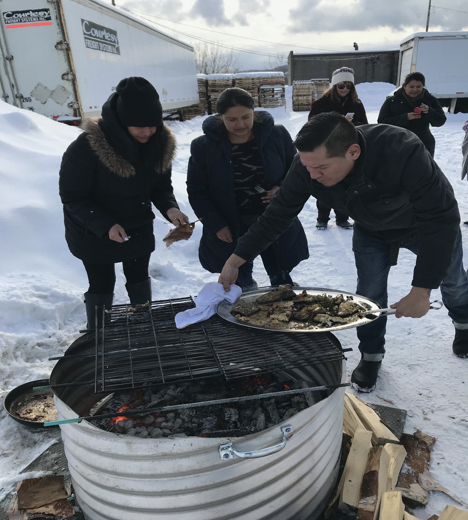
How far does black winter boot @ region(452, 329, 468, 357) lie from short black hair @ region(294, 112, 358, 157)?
6.50ft

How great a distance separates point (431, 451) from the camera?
2463 millimetres

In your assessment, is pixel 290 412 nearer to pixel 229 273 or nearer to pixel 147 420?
pixel 147 420

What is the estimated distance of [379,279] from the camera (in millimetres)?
2859

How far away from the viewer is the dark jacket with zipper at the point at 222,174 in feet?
10.7

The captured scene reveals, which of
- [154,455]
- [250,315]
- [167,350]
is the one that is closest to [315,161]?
[250,315]

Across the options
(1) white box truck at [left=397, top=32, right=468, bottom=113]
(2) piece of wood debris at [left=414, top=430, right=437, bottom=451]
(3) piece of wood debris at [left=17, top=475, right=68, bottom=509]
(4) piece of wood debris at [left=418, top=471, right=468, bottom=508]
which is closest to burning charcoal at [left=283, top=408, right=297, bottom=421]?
(4) piece of wood debris at [left=418, top=471, right=468, bottom=508]

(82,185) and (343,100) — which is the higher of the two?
(343,100)

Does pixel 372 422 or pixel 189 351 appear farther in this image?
pixel 372 422

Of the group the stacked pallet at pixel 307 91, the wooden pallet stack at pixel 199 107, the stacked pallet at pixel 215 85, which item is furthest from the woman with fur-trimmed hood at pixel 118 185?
the stacked pallet at pixel 307 91

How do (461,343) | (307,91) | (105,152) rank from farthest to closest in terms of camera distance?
(307,91), (461,343), (105,152)

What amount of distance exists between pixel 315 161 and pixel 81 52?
26.1ft

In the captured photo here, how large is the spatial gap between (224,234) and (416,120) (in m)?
3.70

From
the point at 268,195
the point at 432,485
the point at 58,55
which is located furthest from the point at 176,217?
the point at 58,55

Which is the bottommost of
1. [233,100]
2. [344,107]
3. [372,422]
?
[372,422]
